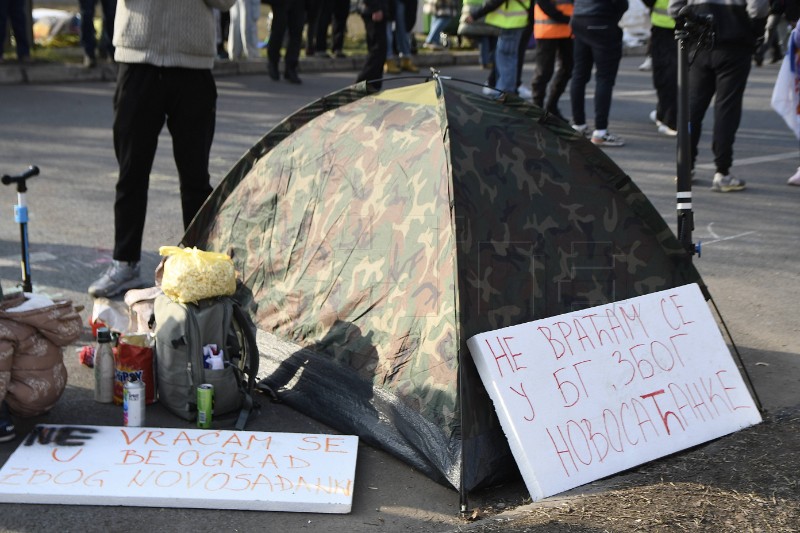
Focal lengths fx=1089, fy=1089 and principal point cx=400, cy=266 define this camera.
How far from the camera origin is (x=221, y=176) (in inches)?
309

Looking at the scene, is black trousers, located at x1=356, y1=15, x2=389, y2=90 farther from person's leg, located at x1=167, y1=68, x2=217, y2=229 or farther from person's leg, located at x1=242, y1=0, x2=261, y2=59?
person's leg, located at x1=167, y1=68, x2=217, y2=229

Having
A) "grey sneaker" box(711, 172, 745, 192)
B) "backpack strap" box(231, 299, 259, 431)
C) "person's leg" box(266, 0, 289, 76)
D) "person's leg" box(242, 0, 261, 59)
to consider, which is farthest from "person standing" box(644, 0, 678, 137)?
"backpack strap" box(231, 299, 259, 431)

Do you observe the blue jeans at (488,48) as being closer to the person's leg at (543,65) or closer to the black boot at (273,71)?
the person's leg at (543,65)

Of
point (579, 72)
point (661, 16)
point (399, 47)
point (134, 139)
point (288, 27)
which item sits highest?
point (661, 16)

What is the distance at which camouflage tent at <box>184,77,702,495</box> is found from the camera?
380cm

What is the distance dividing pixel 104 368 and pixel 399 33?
10.4 metres

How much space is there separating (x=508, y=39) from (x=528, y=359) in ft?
22.1

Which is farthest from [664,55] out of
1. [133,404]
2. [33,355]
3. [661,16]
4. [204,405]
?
[33,355]

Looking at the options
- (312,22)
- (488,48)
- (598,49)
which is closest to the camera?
(598,49)

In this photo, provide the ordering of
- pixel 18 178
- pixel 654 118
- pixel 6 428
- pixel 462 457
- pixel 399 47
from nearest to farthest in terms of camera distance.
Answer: pixel 462 457
pixel 6 428
pixel 18 178
pixel 654 118
pixel 399 47

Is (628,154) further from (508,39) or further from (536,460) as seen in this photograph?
(536,460)

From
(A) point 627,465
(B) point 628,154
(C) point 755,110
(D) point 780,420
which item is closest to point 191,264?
(A) point 627,465

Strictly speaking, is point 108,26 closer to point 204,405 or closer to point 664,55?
point 664,55

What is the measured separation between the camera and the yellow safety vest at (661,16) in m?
9.23
